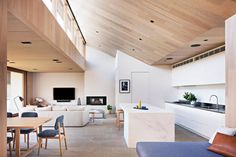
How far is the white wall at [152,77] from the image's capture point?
9078 millimetres

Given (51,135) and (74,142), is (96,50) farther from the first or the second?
(51,135)

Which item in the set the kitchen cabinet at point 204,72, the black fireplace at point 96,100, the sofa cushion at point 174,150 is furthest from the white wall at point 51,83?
the sofa cushion at point 174,150

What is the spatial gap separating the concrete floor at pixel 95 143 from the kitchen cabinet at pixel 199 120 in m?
0.21

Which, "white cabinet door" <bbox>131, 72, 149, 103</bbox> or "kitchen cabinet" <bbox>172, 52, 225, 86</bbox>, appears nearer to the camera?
"kitchen cabinet" <bbox>172, 52, 225, 86</bbox>

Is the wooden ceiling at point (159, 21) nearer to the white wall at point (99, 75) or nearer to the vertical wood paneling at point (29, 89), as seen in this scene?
the white wall at point (99, 75)

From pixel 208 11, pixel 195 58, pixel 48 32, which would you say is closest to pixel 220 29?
pixel 208 11

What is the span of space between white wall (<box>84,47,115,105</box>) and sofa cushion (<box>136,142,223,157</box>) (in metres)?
7.90

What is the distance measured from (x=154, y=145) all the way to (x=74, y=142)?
108 inches

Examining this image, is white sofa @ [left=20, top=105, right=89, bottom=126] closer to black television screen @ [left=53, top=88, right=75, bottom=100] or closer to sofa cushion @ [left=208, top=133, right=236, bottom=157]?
black television screen @ [left=53, top=88, right=75, bottom=100]

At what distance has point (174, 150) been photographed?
274cm

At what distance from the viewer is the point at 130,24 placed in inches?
218

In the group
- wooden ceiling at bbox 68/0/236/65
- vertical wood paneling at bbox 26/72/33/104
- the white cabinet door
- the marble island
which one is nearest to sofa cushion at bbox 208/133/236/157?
the marble island

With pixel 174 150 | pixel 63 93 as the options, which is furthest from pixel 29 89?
pixel 174 150

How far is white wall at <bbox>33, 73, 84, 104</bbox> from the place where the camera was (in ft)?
36.0
